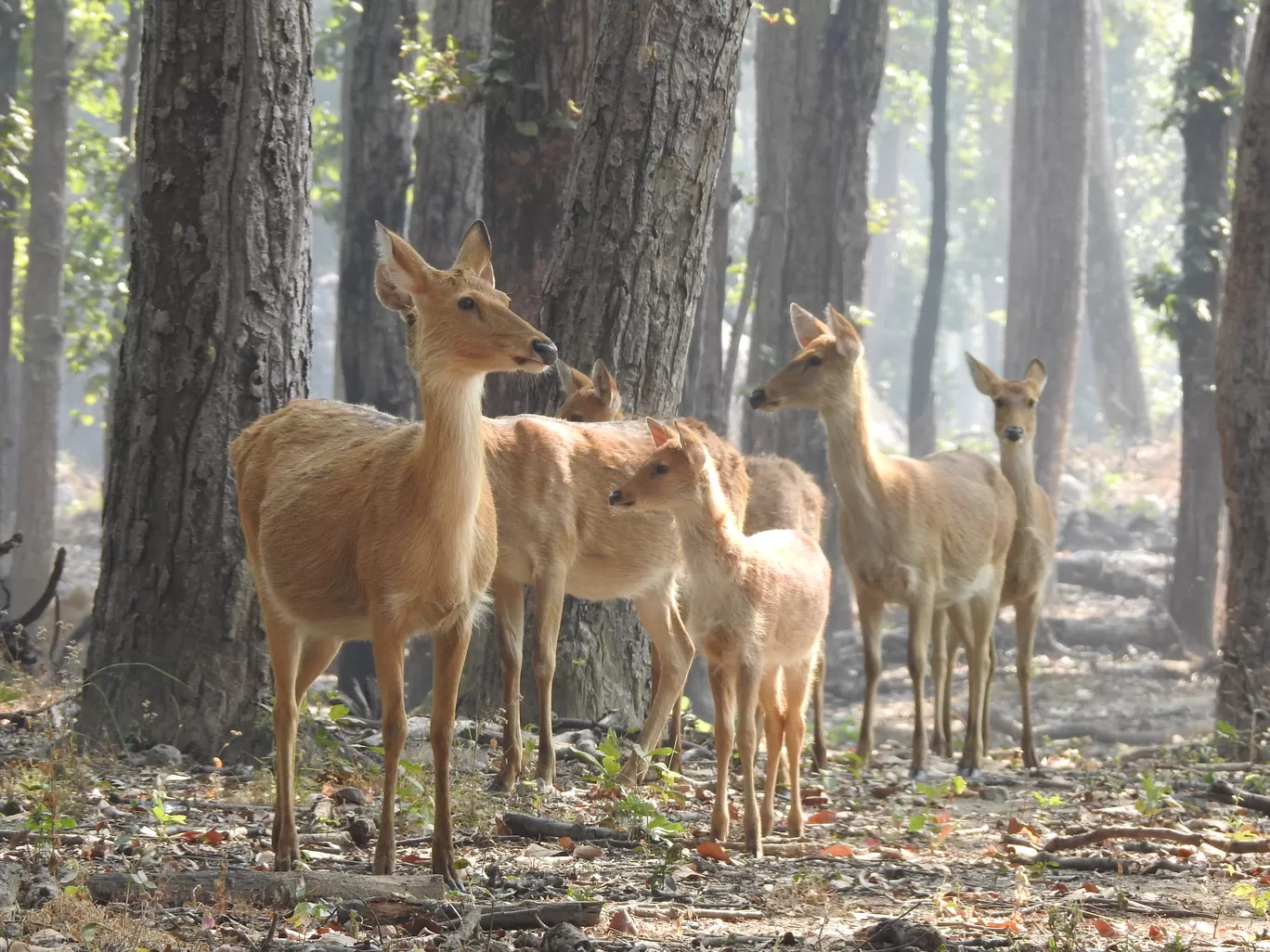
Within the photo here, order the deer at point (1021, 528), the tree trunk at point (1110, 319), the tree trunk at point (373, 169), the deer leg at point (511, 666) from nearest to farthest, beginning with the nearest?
the deer leg at point (511, 666)
the deer at point (1021, 528)
the tree trunk at point (373, 169)
the tree trunk at point (1110, 319)

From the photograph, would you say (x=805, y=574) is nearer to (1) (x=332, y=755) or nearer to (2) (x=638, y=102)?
(1) (x=332, y=755)

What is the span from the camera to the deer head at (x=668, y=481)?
739 centimetres

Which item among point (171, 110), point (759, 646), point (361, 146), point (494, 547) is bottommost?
point (759, 646)

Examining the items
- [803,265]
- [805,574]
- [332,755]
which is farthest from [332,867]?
[803,265]

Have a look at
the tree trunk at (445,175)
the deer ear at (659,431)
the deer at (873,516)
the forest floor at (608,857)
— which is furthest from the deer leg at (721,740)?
the tree trunk at (445,175)

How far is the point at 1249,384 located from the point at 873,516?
4.59m

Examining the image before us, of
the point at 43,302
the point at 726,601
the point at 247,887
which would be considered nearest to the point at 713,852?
the point at 726,601

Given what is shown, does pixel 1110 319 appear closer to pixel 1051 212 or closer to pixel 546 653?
pixel 1051 212

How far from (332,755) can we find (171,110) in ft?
11.6

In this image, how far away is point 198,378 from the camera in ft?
27.7

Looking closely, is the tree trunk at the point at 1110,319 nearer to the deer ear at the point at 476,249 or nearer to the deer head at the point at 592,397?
the deer head at the point at 592,397

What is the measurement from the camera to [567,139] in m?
12.5

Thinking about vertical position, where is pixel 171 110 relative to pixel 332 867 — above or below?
above

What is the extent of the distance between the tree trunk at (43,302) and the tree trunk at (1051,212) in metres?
17.4
